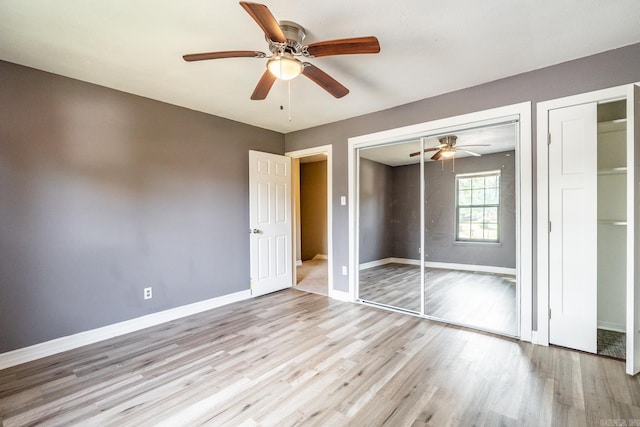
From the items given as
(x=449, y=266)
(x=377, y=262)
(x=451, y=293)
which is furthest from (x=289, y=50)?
(x=451, y=293)

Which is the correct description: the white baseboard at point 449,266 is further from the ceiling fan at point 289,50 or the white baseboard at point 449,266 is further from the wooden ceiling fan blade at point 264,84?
the wooden ceiling fan blade at point 264,84

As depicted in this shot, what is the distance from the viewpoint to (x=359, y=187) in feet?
13.4

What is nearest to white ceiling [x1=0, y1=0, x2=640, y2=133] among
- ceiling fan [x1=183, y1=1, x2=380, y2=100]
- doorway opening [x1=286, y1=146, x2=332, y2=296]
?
ceiling fan [x1=183, y1=1, x2=380, y2=100]

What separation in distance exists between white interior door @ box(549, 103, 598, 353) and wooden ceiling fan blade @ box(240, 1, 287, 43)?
2533mm

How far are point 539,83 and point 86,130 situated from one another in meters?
4.39

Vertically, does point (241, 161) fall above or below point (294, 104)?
below

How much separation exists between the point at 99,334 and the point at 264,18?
3.25 metres

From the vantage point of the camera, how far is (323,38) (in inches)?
85.0

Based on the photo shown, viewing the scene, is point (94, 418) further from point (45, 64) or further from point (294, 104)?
point (294, 104)

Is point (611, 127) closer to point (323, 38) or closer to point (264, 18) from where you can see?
point (323, 38)

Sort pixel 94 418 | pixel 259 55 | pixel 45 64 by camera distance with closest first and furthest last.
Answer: pixel 94 418, pixel 259 55, pixel 45 64

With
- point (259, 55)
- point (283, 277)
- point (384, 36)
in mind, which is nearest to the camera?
point (259, 55)

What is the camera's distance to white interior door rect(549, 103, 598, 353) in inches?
94.7

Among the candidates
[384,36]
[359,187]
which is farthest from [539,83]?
[359,187]
